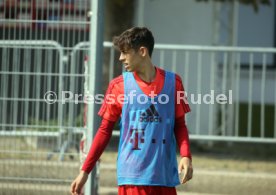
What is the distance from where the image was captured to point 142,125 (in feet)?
14.0

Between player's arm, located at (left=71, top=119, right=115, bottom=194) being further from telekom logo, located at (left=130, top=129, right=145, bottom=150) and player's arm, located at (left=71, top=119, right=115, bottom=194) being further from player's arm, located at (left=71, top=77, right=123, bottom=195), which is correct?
telekom logo, located at (left=130, top=129, right=145, bottom=150)

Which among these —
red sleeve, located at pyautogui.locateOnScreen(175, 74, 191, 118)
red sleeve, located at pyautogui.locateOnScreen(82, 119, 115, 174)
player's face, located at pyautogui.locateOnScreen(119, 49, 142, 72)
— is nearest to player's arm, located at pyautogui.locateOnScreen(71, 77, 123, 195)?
red sleeve, located at pyautogui.locateOnScreen(82, 119, 115, 174)

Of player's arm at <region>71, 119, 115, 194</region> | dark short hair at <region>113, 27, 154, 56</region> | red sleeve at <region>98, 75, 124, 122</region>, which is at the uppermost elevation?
dark short hair at <region>113, 27, 154, 56</region>

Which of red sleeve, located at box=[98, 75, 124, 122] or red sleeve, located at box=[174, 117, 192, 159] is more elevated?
red sleeve, located at box=[98, 75, 124, 122]

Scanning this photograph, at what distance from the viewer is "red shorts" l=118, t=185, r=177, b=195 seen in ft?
13.9

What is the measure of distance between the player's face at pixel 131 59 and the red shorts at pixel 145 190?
669 mm

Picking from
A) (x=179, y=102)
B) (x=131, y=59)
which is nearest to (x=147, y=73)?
(x=131, y=59)

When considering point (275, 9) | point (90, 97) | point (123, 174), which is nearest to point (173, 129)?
point (123, 174)

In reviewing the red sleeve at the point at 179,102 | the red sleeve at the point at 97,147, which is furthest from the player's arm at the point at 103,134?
the red sleeve at the point at 179,102

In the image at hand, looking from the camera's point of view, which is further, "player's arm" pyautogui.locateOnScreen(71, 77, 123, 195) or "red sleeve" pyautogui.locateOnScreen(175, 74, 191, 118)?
"red sleeve" pyautogui.locateOnScreen(175, 74, 191, 118)

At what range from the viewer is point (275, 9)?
50.4 ft

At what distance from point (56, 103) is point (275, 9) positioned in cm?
961

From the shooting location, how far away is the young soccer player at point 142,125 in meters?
4.24

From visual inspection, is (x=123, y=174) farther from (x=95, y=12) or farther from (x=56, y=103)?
(x=56, y=103)
